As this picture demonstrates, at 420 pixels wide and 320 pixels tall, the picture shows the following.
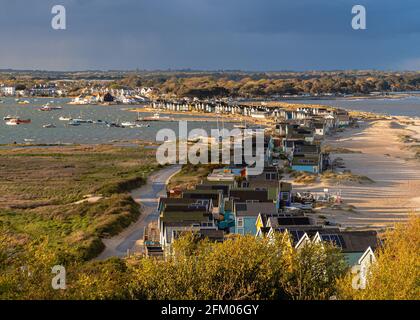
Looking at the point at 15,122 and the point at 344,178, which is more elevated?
the point at 15,122

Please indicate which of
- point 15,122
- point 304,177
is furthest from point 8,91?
point 304,177

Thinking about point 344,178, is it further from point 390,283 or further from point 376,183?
point 390,283

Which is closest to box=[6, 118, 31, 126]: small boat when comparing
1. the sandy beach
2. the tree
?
the sandy beach

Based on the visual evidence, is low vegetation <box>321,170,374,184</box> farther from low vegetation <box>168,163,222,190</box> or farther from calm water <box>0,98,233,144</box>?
calm water <box>0,98,233,144</box>

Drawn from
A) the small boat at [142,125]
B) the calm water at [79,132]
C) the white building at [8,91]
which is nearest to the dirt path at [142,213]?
the calm water at [79,132]

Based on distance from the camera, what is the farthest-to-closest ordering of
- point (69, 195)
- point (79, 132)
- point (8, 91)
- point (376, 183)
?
point (8, 91) → point (79, 132) → point (376, 183) → point (69, 195)

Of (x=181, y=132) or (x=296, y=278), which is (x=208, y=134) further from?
(x=296, y=278)
